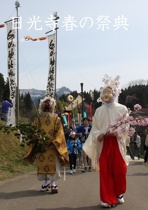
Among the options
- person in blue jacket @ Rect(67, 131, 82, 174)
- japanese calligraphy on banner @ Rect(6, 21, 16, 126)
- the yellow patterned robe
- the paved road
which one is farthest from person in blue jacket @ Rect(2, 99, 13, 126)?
the yellow patterned robe

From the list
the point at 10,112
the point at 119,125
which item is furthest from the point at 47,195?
the point at 10,112

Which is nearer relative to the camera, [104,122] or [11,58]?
[104,122]

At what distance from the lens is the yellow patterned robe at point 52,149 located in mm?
7254

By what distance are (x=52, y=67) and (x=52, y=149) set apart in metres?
14.5

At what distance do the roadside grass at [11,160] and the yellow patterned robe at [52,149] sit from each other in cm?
264

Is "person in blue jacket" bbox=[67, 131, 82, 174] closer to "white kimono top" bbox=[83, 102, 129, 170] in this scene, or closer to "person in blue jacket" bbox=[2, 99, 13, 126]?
"person in blue jacket" bbox=[2, 99, 13, 126]

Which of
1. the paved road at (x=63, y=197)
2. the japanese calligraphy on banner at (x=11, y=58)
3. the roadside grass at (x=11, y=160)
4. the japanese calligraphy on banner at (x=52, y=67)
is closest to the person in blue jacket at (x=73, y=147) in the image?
the roadside grass at (x=11, y=160)

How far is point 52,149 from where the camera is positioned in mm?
7336

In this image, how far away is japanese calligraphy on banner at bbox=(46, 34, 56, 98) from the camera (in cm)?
2125

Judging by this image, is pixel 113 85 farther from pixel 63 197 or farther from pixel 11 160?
pixel 11 160

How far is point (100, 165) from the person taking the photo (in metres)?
6.19

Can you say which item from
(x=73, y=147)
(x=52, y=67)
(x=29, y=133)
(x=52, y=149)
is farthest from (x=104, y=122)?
(x=52, y=67)

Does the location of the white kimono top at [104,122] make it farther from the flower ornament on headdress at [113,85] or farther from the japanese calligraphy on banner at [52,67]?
the japanese calligraphy on banner at [52,67]

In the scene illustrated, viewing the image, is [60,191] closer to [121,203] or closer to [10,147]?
[121,203]
